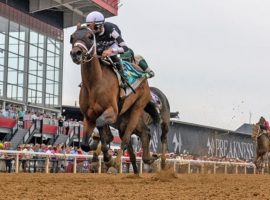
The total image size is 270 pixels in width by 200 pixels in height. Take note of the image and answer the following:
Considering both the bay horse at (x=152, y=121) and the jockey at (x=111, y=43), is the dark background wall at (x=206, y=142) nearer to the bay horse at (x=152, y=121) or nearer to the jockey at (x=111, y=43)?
the bay horse at (x=152, y=121)

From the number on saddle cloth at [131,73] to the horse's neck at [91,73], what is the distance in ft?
2.99

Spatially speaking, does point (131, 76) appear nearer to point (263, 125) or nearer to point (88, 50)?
point (88, 50)

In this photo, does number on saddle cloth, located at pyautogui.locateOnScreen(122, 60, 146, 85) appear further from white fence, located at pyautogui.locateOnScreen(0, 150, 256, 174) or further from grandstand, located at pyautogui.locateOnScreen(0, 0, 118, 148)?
grandstand, located at pyautogui.locateOnScreen(0, 0, 118, 148)

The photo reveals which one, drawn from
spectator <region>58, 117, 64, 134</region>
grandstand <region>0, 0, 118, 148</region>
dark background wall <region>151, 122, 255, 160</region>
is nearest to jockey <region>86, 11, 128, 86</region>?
spectator <region>58, 117, 64, 134</region>

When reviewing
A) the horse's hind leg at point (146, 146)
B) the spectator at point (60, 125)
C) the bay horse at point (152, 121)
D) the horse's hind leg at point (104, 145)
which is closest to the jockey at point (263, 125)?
the spectator at point (60, 125)

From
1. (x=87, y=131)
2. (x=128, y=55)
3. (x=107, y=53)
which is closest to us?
(x=87, y=131)

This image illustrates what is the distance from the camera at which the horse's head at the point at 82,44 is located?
27.3 feet

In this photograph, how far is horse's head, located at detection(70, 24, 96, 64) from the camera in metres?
8.31

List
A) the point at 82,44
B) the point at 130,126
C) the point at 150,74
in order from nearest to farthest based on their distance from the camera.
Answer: the point at 82,44
the point at 130,126
the point at 150,74

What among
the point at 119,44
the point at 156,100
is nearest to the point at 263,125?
the point at 156,100

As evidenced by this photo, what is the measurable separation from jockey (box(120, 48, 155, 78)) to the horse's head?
196 cm

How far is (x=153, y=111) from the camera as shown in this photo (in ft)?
38.9

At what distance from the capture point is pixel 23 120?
24406 mm

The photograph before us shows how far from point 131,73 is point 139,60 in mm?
1142
